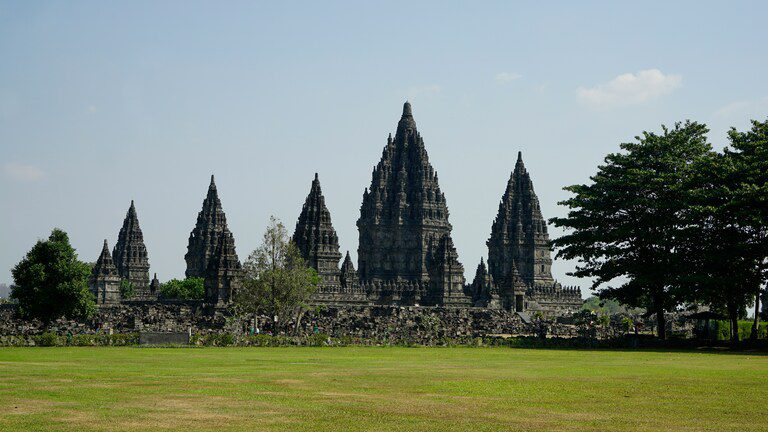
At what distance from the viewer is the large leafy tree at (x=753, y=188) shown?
53125 millimetres

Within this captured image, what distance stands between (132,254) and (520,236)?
64.7m

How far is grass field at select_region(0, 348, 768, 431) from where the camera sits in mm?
20312

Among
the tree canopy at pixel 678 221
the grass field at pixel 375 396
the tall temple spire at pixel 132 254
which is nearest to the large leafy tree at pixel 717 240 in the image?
the tree canopy at pixel 678 221

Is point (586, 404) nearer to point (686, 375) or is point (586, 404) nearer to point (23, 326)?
point (686, 375)

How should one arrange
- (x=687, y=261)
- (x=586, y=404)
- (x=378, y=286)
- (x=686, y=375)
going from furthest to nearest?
1. (x=378, y=286)
2. (x=687, y=261)
3. (x=686, y=375)
4. (x=586, y=404)

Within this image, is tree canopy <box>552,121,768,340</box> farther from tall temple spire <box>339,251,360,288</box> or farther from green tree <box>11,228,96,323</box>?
tall temple spire <box>339,251,360,288</box>

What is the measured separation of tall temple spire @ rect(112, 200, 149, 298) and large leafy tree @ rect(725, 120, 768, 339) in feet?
428

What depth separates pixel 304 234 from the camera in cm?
15188

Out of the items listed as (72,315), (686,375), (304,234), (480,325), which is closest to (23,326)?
(72,315)

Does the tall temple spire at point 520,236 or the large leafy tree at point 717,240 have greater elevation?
the tall temple spire at point 520,236

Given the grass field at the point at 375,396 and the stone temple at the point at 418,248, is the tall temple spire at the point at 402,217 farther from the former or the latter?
the grass field at the point at 375,396

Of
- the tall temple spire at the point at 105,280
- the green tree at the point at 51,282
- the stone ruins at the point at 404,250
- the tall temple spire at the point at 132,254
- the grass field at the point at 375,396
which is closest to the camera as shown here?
the grass field at the point at 375,396

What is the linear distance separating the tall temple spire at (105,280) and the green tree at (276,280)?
66.8 metres

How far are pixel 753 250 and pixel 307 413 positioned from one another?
3877 centimetres
